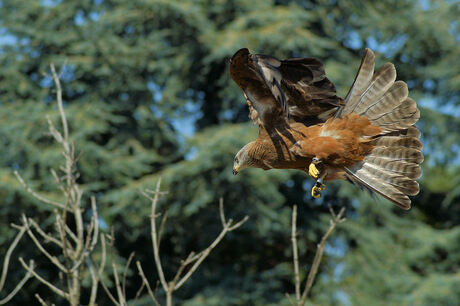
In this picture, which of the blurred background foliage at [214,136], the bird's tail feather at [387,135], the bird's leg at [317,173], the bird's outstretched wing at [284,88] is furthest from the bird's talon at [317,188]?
the blurred background foliage at [214,136]

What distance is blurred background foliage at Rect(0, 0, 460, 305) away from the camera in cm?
867

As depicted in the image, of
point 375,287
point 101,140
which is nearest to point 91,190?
point 101,140

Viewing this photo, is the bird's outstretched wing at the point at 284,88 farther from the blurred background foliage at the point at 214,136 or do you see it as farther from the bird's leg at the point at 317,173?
the blurred background foliage at the point at 214,136

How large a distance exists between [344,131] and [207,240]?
5.72 meters

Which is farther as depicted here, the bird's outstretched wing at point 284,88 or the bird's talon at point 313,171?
the bird's talon at point 313,171

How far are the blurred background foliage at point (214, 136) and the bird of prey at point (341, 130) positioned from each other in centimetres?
409

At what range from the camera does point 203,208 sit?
30.0 ft

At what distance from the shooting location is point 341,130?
4074mm

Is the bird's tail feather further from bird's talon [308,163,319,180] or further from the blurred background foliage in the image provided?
the blurred background foliage

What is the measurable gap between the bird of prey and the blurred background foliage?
4.09 m

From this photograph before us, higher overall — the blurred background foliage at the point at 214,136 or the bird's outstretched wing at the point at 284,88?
the bird's outstretched wing at the point at 284,88

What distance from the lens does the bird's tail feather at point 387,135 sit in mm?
3980

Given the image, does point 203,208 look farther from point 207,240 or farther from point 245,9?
point 245,9

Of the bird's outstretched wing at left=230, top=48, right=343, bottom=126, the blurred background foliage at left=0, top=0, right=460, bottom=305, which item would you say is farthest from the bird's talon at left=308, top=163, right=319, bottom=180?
the blurred background foliage at left=0, top=0, right=460, bottom=305
